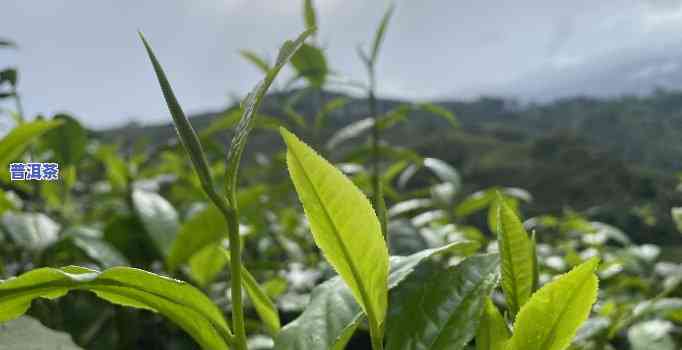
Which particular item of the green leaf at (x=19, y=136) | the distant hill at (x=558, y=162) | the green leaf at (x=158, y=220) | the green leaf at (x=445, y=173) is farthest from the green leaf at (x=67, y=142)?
the distant hill at (x=558, y=162)

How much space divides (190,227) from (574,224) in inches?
66.5

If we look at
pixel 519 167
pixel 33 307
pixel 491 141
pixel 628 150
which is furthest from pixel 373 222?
pixel 628 150

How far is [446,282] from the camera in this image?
1.61 ft

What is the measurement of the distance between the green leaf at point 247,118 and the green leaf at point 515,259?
189 mm

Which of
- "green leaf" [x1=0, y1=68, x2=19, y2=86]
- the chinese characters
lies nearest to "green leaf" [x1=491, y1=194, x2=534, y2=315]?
the chinese characters

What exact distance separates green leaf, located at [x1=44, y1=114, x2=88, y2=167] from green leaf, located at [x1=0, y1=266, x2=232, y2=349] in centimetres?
89

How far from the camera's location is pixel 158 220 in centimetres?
104

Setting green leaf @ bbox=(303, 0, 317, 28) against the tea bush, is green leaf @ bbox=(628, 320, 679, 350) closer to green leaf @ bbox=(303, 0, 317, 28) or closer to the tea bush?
the tea bush

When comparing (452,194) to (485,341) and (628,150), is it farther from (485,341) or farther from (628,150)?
(628,150)

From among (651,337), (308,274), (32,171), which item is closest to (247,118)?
(651,337)

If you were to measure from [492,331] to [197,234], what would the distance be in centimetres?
55

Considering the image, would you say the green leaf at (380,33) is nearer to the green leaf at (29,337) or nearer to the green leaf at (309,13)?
the green leaf at (309,13)

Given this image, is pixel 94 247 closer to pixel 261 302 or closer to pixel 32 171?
pixel 32 171

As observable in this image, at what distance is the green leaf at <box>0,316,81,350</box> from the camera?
0.52 m
